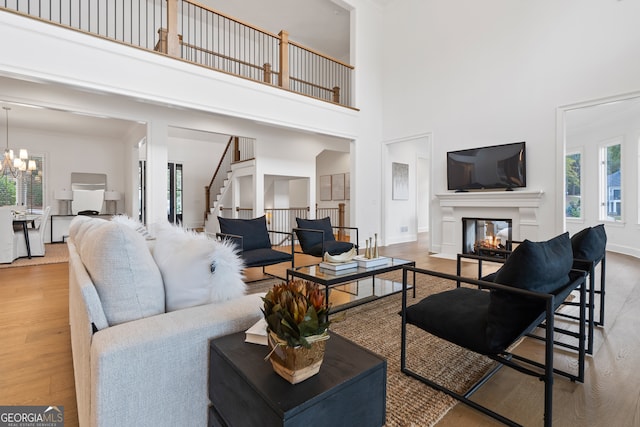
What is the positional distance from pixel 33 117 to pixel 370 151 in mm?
7104

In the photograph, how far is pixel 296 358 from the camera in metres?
0.82

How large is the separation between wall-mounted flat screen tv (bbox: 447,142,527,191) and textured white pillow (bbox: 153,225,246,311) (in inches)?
196

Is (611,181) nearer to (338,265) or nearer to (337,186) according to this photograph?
(337,186)

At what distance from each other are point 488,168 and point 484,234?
1192 millimetres

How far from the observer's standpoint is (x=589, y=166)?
22.5 ft

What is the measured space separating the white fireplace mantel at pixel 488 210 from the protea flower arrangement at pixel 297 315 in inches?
193

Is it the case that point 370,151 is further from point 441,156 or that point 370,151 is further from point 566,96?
point 566,96

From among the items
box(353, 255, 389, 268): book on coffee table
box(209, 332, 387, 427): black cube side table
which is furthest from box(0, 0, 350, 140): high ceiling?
box(209, 332, 387, 427): black cube side table

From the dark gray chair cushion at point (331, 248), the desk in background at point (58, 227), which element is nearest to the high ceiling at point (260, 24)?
the desk in background at point (58, 227)

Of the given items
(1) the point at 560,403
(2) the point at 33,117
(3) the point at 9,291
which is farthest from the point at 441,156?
(2) the point at 33,117

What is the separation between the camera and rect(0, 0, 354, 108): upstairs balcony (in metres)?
4.18

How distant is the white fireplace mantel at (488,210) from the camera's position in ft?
15.4

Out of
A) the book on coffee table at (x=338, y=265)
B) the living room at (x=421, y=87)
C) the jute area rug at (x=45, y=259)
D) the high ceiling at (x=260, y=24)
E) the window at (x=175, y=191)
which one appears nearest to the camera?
the book on coffee table at (x=338, y=265)

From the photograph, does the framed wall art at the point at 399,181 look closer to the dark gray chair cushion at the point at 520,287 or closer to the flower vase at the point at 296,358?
the dark gray chair cushion at the point at 520,287
